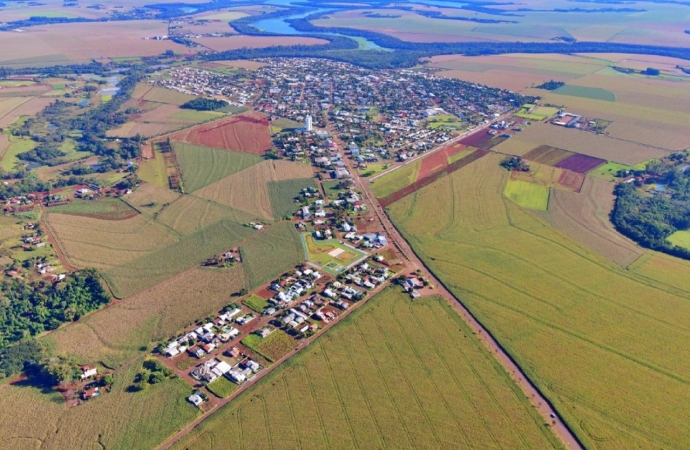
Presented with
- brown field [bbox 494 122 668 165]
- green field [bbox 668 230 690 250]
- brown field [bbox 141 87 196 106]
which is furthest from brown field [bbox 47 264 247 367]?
brown field [bbox 141 87 196 106]

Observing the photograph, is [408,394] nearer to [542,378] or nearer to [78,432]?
[542,378]

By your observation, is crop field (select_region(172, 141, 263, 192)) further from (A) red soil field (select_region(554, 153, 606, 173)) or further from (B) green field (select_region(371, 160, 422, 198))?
(A) red soil field (select_region(554, 153, 606, 173))

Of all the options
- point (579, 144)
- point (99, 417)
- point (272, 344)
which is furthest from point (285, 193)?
point (579, 144)

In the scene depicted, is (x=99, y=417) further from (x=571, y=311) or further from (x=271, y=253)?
(x=571, y=311)

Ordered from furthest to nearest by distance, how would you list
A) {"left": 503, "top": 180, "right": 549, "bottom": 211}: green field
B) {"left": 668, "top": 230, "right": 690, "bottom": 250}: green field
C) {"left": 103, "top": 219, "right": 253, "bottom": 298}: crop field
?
1. {"left": 503, "top": 180, "right": 549, "bottom": 211}: green field
2. {"left": 668, "top": 230, "right": 690, "bottom": 250}: green field
3. {"left": 103, "top": 219, "right": 253, "bottom": 298}: crop field

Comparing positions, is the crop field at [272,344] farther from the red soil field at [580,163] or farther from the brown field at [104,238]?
the red soil field at [580,163]

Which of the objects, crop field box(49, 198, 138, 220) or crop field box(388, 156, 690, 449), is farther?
crop field box(49, 198, 138, 220)

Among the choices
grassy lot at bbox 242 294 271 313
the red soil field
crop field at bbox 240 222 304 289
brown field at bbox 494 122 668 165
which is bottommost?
grassy lot at bbox 242 294 271 313

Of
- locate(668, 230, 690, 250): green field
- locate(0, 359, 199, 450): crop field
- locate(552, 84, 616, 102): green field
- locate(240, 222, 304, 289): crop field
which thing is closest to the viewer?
locate(0, 359, 199, 450): crop field
